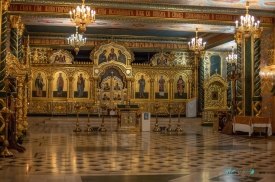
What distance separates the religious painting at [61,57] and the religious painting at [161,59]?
4825mm

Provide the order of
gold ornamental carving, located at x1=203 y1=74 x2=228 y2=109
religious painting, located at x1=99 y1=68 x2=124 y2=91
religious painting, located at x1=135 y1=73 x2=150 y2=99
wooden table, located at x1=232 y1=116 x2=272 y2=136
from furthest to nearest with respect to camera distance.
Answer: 1. religious painting, located at x1=135 y1=73 x2=150 y2=99
2. religious painting, located at x1=99 y1=68 x2=124 y2=91
3. gold ornamental carving, located at x1=203 y1=74 x2=228 y2=109
4. wooden table, located at x1=232 y1=116 x2=272 y2=136

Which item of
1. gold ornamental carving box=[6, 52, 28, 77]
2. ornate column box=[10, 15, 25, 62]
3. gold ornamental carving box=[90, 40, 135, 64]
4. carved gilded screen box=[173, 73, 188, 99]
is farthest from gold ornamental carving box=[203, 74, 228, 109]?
gold ornamental carving box=[6, 52, 28, 77]

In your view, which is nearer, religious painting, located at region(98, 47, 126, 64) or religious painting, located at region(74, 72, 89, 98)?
religious painting, located at region(74, 72, 89, 98)

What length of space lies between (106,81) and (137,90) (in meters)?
1.85

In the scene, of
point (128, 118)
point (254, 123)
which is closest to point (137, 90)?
point (128, 118)

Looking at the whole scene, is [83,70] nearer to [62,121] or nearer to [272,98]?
[62,121]

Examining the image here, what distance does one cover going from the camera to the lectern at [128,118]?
677 inches

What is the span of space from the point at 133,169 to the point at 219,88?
16.9 metres

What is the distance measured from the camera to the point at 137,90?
2392cm

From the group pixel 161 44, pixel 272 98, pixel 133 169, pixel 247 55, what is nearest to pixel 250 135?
pixel 272 98

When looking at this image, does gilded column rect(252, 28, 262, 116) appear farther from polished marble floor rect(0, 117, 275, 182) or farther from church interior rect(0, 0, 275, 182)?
polished marble floor rect(0, 117, 275, 182)

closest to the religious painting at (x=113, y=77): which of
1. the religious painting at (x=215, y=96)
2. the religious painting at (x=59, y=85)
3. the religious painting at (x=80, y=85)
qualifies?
→ the religious painting at (x=80, y=85)

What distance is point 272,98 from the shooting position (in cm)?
1619

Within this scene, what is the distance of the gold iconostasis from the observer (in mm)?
23156
